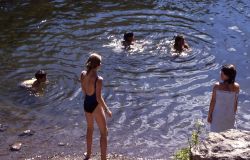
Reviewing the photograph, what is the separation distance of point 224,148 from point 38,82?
7697 millimetres

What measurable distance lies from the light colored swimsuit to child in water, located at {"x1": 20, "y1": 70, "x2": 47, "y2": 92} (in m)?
5.59

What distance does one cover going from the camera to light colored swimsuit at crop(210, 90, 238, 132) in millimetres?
7801

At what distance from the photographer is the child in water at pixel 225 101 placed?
773 centimetres

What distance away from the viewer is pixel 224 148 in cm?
543

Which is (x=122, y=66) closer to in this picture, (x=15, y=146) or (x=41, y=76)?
(x=41, y=76)

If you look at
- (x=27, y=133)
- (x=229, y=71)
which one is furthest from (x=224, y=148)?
(x=27, y=133)

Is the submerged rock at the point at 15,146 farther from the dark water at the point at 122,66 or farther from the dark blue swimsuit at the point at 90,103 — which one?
the dark blue swimsuit at the point at 90,103

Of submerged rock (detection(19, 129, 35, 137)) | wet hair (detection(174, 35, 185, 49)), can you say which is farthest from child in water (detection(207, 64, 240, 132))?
wet hair (detection(174, 35, 185, 49))

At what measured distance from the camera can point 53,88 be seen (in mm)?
12648

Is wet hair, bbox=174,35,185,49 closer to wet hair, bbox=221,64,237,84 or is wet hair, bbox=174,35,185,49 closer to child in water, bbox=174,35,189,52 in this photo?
child in water, bbox=174,35,189,52

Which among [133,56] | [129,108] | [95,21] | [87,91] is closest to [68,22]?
[95,21]

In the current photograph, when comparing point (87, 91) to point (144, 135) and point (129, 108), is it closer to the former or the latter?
point (144, 135)

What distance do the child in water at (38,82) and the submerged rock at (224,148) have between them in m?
7.32

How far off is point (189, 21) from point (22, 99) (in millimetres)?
7591
